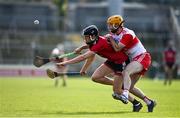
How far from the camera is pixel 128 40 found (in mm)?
17891

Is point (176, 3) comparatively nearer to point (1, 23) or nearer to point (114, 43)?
point (1, 23)

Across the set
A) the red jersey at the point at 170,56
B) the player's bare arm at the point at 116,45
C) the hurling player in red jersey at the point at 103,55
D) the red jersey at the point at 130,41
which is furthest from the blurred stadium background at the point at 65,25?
the player's bare arm at the point at 116,45

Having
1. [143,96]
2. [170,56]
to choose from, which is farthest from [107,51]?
[170,56]

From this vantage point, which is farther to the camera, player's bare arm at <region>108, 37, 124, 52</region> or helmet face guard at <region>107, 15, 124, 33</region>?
helmet face guard at <region>107, 15, 124, 33</region>

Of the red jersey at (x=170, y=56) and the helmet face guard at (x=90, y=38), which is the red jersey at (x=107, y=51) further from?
the red jersey at (x=170, y=56)

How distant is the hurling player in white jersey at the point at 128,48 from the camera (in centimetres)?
1784

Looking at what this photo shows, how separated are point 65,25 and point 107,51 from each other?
44.6 meters

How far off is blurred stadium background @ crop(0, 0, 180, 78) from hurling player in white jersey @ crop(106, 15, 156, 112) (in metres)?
30.5

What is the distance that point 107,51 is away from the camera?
18.2 m

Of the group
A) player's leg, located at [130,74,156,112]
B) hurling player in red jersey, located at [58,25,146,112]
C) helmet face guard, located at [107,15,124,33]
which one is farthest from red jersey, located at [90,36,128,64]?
player's leg, located at [130,74,156,112]

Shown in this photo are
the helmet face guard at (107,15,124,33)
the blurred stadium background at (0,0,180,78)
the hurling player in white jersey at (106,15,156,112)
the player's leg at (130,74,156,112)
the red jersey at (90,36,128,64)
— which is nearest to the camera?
the hurling player in white jersey at (106,15,156,112)

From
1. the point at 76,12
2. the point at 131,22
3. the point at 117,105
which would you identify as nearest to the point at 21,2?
the point at 76,12

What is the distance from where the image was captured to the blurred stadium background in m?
55.5

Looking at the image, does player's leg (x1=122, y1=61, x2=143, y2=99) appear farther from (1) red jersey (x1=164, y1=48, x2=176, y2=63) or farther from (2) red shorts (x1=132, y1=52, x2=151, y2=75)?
(1) red jersey (x1=164, y1=48, x2=176, y2=63)
